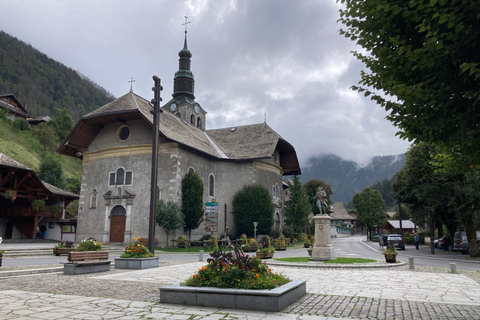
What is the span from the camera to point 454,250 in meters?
32.0

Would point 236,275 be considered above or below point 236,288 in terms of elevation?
above

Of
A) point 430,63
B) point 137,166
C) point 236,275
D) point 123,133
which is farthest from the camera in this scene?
point 123,133

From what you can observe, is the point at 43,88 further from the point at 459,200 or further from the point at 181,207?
the point at 459,200

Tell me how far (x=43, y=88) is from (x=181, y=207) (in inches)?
5078

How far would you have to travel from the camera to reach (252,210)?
36.6 m

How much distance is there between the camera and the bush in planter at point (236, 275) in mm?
7680

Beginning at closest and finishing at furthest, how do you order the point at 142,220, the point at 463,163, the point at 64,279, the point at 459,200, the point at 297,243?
1. the point at 463,163
2. the point at 64,279
3. the point at 459,200
4. the point at 142,220
5. the point at 297,243

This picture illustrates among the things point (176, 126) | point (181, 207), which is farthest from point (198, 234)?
point (176, 126)

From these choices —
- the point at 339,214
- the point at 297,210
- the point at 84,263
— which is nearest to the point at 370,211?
the point at 297,210

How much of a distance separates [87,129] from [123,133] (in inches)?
147

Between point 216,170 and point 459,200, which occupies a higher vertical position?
point 216,170

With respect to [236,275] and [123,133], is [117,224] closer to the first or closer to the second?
[123,133]

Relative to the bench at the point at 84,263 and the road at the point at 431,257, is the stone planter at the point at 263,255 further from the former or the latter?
the bench at the point at 84,263

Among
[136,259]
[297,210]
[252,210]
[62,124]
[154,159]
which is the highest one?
[62,124]
